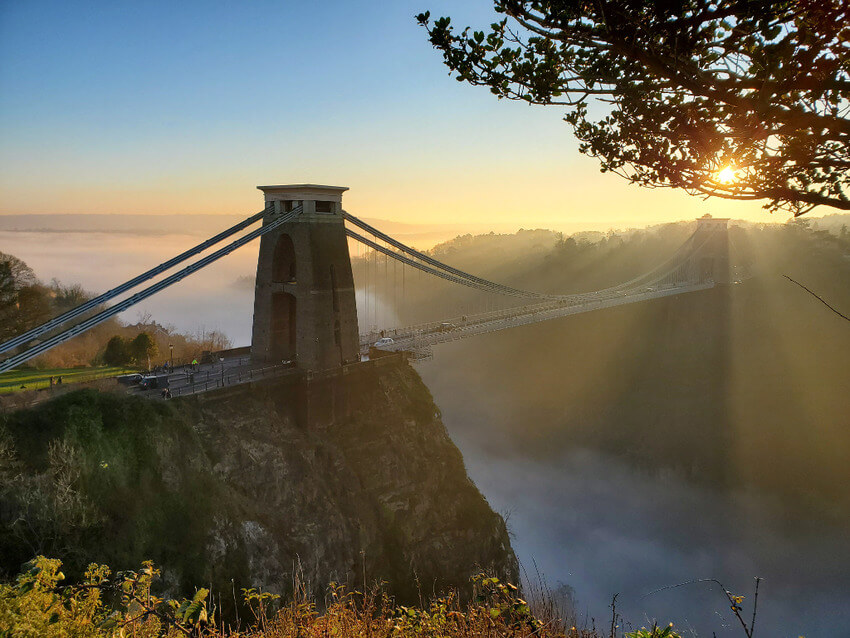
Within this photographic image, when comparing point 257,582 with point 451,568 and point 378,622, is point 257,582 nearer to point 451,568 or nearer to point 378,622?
point 451,568

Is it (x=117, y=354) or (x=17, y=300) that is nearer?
(x=17, y=300)

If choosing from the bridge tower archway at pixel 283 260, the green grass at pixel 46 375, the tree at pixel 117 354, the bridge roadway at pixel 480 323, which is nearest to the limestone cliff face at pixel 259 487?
the bridge roadway at pixel 480 323

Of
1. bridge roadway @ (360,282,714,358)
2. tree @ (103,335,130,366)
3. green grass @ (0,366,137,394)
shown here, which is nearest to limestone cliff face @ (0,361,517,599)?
bridge roadway @ (360,282,714,358)

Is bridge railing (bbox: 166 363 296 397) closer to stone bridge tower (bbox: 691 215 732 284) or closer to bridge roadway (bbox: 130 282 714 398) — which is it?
bridge roadway (bbox: 130 282 714 398)

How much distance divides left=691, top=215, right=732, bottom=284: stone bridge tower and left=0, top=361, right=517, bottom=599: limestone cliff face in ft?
155

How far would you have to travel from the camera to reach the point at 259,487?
1748cm

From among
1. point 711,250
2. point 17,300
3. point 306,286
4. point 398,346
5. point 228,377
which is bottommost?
point 228,377

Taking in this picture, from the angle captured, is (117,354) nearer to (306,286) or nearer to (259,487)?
(306,286)

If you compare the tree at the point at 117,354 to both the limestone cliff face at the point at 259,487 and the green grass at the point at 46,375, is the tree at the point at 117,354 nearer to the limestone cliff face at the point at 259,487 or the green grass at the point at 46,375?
the green grass at the point at 46,375

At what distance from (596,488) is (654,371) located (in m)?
23.0

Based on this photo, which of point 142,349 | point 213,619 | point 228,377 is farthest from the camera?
point 142,349

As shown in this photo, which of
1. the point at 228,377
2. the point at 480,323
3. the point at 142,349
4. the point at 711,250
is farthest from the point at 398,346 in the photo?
the point at 711,250

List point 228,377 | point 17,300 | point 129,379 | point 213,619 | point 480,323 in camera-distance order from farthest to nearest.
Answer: point 480,323, point 17,300, point 228,377, point 129,379, point 213,619

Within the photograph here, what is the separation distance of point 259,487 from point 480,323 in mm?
19001
